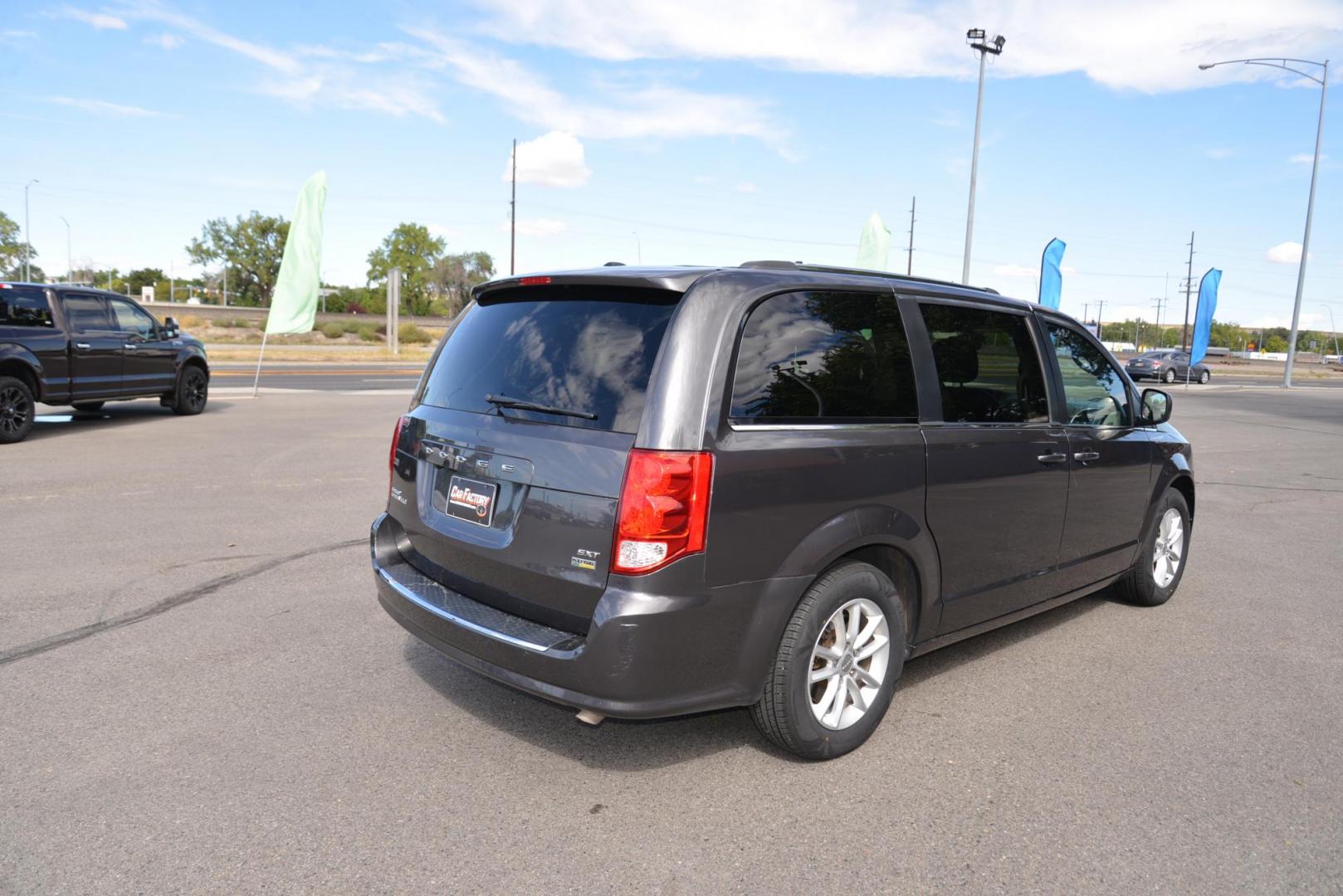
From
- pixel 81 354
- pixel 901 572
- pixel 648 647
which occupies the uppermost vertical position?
pixel 81 354

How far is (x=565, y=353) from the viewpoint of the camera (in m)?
3.35

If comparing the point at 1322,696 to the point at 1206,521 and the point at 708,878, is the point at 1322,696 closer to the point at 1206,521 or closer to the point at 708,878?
the point at 708,878

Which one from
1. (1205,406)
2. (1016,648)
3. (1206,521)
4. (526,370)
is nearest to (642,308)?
(526,370)

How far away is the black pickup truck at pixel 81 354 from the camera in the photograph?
11.1 meters

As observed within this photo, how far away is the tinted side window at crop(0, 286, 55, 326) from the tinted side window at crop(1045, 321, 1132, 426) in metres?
12.0

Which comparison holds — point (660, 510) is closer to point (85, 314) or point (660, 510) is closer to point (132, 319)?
point (85, 314)

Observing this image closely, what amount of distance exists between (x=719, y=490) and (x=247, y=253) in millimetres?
109058

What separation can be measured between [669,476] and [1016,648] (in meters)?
2.66

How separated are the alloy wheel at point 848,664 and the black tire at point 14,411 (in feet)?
36.5

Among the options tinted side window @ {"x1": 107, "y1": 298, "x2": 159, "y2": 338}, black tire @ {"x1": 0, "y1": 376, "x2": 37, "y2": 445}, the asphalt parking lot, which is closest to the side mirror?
the asphalt parking lot

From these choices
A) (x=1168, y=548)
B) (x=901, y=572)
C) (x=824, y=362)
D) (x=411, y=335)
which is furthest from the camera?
(x=411, y=335)

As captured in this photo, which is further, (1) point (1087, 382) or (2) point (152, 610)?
(2) point (152, 610)

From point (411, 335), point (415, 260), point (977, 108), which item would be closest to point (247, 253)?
point (415, 260)

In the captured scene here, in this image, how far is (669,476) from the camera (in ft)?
9.66
